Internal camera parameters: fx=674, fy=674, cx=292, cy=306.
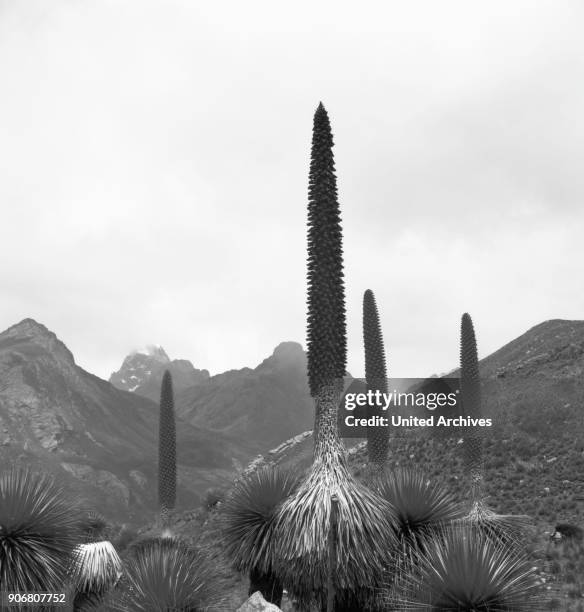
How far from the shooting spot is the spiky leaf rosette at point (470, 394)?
22859 millimetres

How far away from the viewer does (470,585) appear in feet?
34.7

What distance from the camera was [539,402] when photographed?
45062mm

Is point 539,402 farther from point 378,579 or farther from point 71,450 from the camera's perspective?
point 71,450

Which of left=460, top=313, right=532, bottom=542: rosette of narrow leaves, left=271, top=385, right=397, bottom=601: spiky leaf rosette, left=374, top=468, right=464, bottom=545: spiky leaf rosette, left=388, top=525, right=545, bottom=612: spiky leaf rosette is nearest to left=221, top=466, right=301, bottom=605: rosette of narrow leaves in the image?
left=271, top=385, right=397, bottom=601: spiky leaf rosette

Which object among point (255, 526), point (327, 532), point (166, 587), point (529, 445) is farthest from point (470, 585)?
point (529, 445)

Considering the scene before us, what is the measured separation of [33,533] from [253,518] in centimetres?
481

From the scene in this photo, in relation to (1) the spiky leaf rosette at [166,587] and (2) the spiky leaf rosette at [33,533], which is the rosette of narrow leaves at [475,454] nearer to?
(1) the spiky leaf rosette at [166,587]

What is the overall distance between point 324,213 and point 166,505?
68.3 ft

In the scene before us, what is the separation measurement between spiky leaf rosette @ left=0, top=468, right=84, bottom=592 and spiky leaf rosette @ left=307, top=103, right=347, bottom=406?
19.1 ft

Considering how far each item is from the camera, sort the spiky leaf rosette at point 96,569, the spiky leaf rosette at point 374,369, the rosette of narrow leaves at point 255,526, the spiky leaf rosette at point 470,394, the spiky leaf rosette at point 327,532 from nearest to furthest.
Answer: the spiky leaf rosette at point 327,532
the rosette of narrow leaves at point 255,526
the spiky leaf rosette at point 96,569
the spiky leaf rosette at point 374,369
the spiky leaf rosette at point 470,394

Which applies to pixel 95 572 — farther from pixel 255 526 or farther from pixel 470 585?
pixel 470 585

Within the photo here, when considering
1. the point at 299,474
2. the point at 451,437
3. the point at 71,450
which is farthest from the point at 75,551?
the point at 71,450

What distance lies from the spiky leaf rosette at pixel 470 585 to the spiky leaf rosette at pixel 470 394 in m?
11.5

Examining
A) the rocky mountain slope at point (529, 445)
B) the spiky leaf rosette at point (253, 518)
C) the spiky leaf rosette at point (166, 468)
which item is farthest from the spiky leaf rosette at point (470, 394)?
the spiky leaf rosette at point (166, 468)
